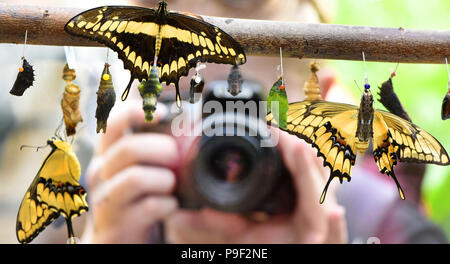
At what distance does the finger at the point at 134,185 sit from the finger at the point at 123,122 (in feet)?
0.42

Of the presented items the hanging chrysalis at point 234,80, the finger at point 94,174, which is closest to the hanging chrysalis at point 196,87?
the hanging chrysalis at point 234,80

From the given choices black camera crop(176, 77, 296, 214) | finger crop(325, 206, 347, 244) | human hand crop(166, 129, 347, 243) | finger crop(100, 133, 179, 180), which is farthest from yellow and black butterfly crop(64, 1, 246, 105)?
finger crop(325, 206, 347, 244)

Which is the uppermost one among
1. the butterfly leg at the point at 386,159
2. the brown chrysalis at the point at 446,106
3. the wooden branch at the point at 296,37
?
the wooden branch at the point at 296,37

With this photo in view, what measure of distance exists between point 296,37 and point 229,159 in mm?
653

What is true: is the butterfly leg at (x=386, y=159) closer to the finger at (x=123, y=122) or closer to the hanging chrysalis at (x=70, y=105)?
the hanging chrysalis at (x=70, y=105)

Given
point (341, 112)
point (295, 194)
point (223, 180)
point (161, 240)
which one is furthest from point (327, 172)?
point (341, 112)

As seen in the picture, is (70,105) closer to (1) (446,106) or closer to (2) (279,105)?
(2) (279,105)

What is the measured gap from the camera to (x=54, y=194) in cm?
84

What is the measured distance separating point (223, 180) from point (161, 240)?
1.11 feet

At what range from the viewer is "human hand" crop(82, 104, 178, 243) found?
1.46 meters

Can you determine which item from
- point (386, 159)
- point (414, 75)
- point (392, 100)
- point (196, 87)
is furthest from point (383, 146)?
point (414, 75)

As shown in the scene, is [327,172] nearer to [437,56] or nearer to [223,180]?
[223,180]

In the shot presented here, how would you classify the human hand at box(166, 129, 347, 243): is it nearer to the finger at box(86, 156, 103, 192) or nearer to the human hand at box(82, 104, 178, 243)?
the human hand at box(82, 104, 178, 243)

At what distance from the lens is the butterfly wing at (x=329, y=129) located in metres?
0.83
